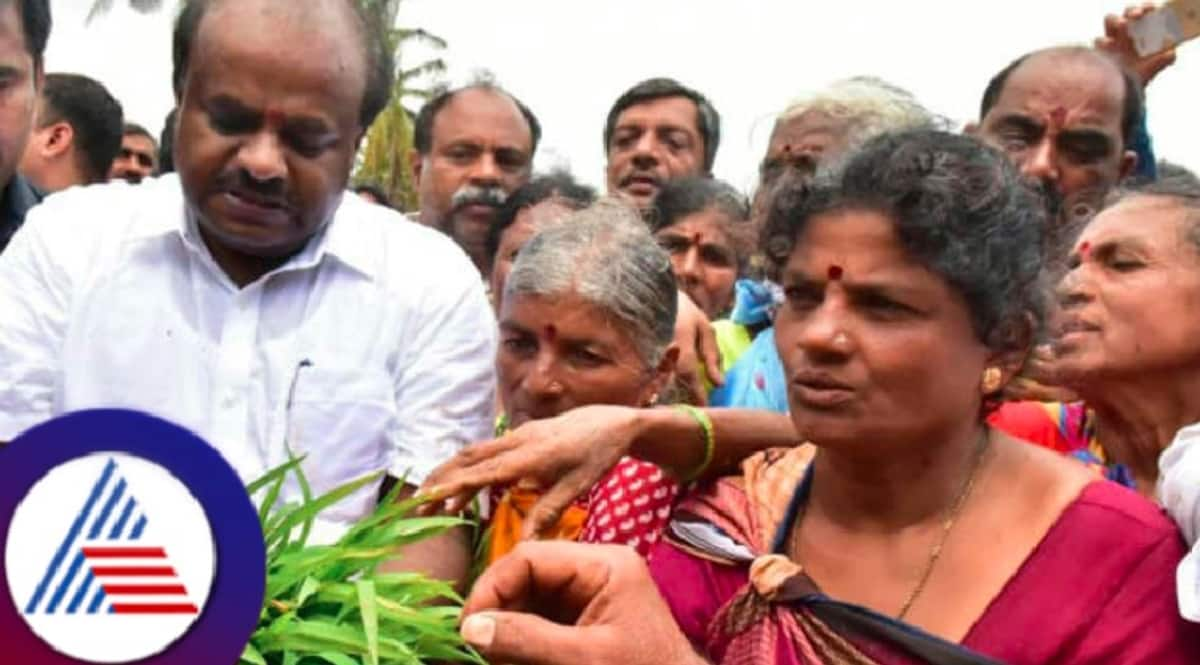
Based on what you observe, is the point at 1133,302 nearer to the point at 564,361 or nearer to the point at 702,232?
the point at 564,361

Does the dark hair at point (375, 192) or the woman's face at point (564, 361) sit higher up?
the woman's face at point (564, 361)

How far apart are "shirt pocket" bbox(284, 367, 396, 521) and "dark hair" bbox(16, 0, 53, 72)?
2.91 ft

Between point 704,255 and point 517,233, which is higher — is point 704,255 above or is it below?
below

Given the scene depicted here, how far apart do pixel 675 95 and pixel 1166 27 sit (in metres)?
1.93

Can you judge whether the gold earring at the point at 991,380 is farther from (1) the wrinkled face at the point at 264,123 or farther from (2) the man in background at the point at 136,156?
(2) the man in background at the point at 136,156

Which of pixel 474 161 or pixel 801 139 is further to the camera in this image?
pixel 474 161

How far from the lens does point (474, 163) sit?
5207 millimetres

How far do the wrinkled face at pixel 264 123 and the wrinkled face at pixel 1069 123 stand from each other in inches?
68.5

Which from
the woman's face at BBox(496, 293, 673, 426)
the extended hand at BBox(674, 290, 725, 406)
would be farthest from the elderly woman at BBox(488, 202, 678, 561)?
the extended hand at BBox(674, 290, 725, 406)

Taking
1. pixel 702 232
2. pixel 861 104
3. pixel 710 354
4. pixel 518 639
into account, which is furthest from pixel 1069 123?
pixel 518 639

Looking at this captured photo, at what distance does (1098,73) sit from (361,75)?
1950 mm

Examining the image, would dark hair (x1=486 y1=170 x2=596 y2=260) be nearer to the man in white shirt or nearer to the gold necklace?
the man in white shirt

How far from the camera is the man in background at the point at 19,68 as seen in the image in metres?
2.87

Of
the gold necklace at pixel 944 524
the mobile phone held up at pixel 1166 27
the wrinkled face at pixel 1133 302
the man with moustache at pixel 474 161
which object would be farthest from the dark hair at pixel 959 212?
the man with moustache at pixel 474 161
